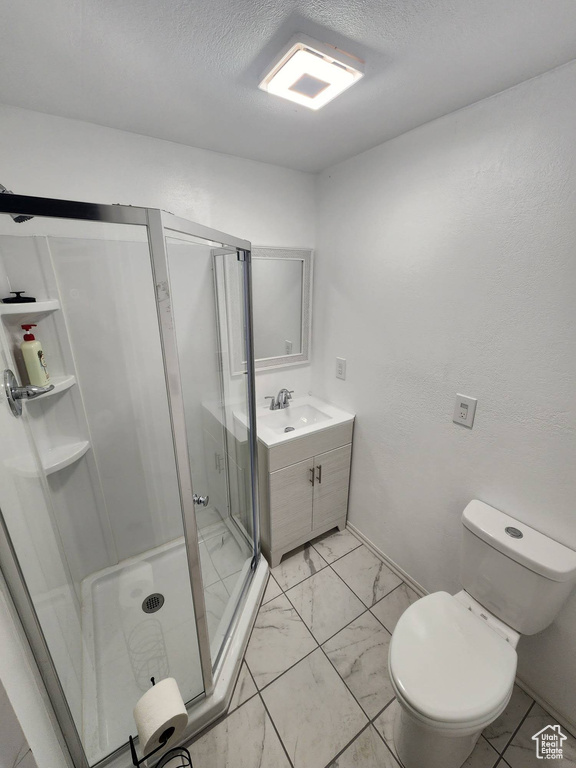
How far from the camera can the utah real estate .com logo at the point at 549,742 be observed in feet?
3.68

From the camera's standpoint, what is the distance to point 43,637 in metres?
0.80

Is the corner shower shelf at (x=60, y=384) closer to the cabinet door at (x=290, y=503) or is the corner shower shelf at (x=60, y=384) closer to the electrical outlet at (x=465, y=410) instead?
the cabinet door at (x=290, y=503)

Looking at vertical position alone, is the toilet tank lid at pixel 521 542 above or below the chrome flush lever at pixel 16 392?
below

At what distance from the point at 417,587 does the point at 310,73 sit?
234 centimetres

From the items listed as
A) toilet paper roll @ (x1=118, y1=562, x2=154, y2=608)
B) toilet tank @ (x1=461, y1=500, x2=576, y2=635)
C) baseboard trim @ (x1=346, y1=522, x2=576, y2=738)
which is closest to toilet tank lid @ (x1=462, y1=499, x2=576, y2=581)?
toilet tank @ (x1=461, y1=500, x2=576, y2=635)

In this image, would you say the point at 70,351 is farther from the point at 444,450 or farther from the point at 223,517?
the point at 444,450

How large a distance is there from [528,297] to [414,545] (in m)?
1.34

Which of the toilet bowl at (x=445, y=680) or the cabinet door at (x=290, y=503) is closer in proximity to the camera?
the toilet bowl at (x=445, y=680)

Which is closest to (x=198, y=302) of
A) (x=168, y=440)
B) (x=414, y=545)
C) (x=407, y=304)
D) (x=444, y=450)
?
(x=168, y=440)

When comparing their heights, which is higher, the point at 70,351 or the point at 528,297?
the point at 528,297

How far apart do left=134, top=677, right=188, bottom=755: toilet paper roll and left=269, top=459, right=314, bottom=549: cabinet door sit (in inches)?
35.2

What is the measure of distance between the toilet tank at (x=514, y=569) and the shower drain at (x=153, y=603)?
1.43 metres

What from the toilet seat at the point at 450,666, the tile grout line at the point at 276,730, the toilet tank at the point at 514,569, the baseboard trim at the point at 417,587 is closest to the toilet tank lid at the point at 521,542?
the toilet tank at the point at 514,569

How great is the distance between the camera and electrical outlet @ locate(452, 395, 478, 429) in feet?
4.29
